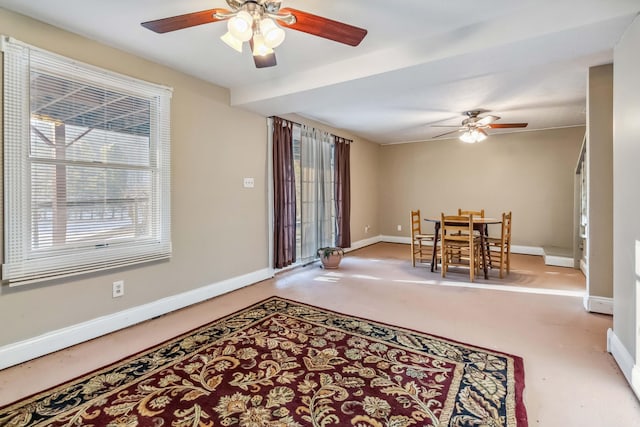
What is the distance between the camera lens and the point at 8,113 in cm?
201

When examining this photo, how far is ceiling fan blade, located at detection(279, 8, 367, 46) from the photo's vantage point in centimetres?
165

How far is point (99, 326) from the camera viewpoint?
2.46 meters

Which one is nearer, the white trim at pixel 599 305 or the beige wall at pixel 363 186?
the white trim at pixel 599 305

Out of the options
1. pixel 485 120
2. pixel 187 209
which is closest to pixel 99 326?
pixel 187 209

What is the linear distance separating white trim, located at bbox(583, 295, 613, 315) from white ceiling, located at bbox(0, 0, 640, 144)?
7.02 ft

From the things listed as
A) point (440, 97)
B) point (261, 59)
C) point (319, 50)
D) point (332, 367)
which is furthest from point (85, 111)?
point (440, 97)

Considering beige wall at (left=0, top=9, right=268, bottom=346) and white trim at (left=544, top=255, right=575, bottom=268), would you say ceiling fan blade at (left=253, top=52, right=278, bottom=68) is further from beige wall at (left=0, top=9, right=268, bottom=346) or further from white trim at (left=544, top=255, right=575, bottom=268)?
white trim at (left=544, top=255, right=575, bottom=268)

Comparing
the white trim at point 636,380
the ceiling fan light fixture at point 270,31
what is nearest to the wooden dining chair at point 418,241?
the white trim at point 636,380

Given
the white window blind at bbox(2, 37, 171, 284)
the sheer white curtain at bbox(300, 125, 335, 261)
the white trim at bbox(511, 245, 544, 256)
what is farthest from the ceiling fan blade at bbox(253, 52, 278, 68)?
the white trim at bbox(511, 245, 544, 256)

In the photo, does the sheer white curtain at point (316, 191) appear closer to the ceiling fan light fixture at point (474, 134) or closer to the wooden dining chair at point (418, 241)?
the wooden dining chair at point (418, 241)

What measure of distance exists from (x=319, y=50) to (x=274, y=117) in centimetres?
167

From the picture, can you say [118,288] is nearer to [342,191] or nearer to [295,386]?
[295,386]

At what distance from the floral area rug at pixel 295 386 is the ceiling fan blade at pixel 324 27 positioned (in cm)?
203

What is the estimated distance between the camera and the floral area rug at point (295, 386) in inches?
59.6
